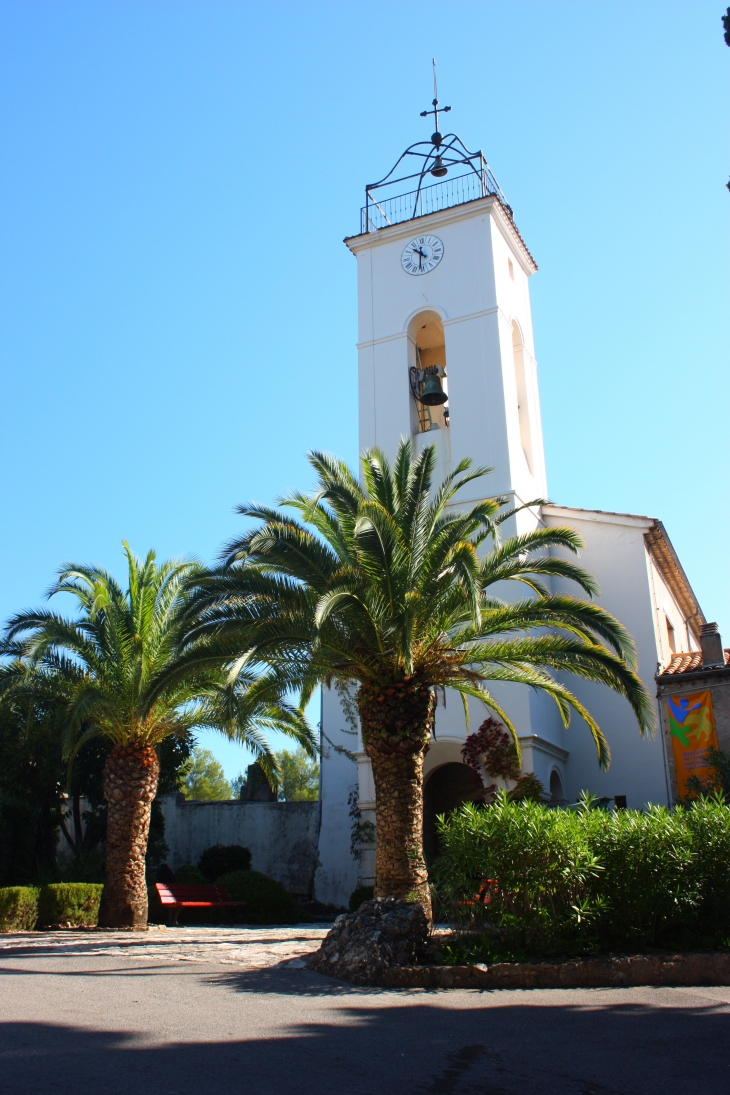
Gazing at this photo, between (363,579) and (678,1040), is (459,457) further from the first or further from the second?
(678,1040)

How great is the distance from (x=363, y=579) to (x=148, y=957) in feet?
17.8

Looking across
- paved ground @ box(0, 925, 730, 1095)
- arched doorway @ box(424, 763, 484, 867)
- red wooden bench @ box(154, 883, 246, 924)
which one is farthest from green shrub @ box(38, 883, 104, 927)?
arched doorway @ box(424, 763, 484, 867)

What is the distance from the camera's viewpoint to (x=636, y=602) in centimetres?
2175

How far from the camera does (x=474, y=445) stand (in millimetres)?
21844

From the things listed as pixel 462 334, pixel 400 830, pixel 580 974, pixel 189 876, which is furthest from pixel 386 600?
pixel 462 334

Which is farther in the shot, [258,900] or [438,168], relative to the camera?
[438,168]

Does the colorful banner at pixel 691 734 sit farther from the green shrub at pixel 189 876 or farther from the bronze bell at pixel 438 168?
the bronze bell at pixel 438 168

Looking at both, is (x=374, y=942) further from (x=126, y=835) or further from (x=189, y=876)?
(x=189, y=876)

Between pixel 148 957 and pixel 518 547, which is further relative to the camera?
pixel 518 547

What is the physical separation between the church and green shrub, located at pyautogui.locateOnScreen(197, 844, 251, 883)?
8.54ft

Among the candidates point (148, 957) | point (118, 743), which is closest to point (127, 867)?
point (118, 743)

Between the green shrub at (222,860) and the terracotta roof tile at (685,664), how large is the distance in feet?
36.3

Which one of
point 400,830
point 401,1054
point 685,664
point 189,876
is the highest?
point 685,664

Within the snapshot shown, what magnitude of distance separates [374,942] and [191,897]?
9259 mm
